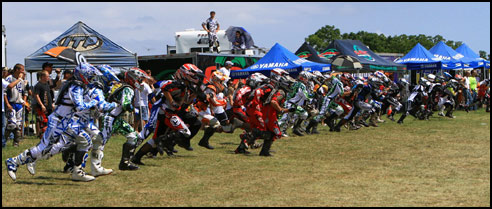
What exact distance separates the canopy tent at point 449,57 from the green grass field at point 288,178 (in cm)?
1598

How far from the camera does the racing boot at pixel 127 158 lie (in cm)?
1057

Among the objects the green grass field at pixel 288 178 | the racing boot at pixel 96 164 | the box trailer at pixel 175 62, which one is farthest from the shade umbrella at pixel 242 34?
the racing boot at pixel 96 164

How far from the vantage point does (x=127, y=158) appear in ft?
35.0

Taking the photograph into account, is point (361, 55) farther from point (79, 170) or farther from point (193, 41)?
point (79, 170)

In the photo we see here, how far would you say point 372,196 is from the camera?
8.23 m

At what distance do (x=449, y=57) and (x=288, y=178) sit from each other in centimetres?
2370

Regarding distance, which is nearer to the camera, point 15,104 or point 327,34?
point 15,104

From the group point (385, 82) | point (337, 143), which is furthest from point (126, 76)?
point (385, 82)

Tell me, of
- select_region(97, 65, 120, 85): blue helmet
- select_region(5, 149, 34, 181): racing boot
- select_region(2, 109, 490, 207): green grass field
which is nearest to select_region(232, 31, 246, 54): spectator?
select_region(2, 109, 490, 207): green grass field

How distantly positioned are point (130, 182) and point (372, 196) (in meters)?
3.56

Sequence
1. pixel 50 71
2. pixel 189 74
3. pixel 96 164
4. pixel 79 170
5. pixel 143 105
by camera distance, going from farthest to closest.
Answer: pixel 143 105, pixel 50 71, pixel 189 74, pixel 96 164, pixel 79 170

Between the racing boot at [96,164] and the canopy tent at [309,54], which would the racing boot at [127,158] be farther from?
the canopy tent at [309,54]

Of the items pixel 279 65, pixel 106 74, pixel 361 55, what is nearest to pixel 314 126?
pixel 279 65

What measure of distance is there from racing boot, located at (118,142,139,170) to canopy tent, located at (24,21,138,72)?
6470mm
